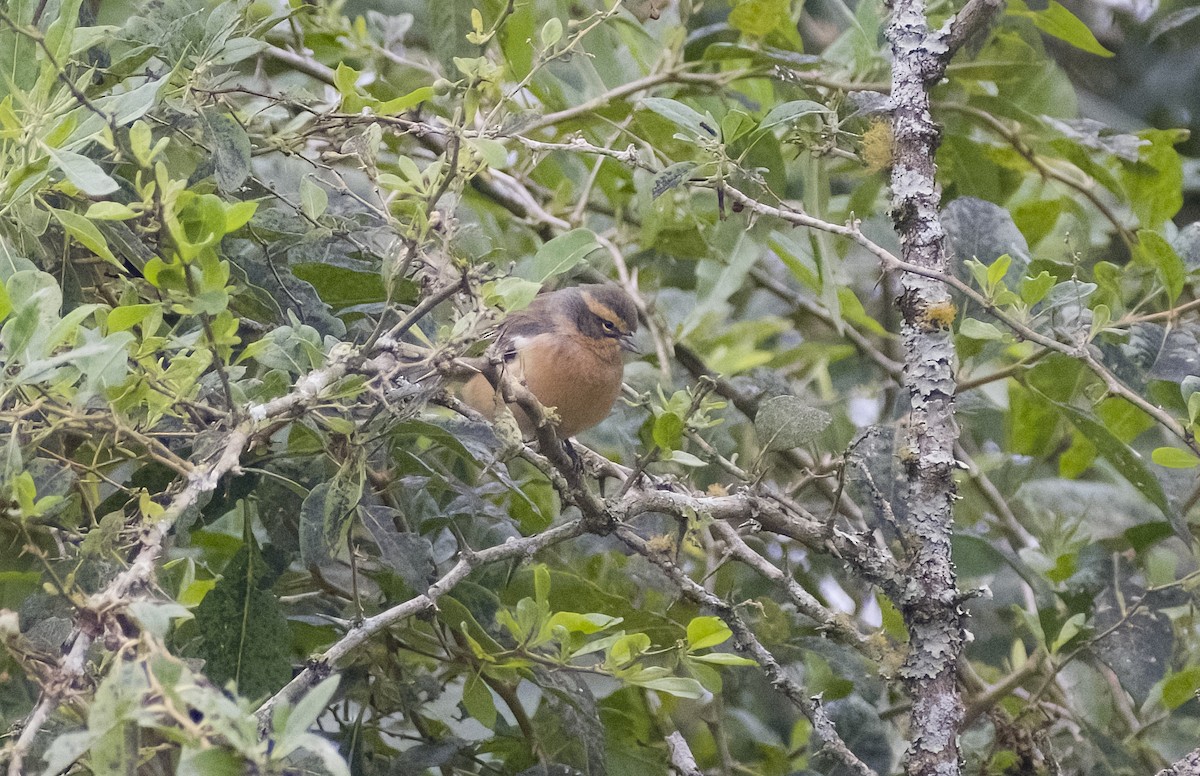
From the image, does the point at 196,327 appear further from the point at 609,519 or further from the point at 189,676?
the point at 189,676

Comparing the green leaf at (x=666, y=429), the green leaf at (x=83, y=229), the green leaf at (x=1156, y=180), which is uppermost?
the green leaf at (x=83, y=229)

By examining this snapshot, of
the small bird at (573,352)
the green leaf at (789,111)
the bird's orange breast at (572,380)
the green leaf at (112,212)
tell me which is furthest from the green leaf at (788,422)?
the green leaf at (112,212)

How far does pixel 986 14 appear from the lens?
2.34 meters

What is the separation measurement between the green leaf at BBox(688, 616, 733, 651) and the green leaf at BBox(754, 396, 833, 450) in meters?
0.51

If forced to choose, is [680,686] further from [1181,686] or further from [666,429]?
[1181,686]

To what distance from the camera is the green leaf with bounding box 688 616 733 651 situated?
227 cm

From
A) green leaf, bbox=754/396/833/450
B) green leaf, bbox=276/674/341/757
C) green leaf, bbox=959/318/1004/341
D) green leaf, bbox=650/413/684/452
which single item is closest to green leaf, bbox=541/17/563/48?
green leaf, bbox=650/413/684/452

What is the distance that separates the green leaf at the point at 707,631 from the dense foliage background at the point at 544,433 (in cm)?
4

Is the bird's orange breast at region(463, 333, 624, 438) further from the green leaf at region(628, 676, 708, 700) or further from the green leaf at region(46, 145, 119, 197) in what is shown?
the green leaf at region(46, 145, 119, 197)

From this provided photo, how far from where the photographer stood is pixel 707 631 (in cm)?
229

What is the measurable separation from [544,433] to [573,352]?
5.80 ft

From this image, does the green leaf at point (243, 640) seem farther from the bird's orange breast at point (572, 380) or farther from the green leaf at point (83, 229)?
the bird's orange breast at point (572, 380)

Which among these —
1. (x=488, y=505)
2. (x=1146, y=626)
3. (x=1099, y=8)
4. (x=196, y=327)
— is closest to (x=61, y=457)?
(x=196, y=327)

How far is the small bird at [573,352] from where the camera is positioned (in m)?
3.71
